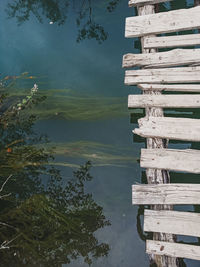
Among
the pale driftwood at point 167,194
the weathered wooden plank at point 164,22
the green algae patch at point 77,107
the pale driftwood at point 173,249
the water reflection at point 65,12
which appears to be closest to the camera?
the pale driftwood at point 173,249

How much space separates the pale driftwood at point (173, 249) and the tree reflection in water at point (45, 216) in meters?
0.40

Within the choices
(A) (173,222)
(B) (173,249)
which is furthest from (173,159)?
(B) (173,249)

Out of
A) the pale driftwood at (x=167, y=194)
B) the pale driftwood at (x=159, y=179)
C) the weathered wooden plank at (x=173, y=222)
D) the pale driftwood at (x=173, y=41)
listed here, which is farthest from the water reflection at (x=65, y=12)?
the weathered wooden plank at (x=173, y=222)

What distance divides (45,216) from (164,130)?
1.30 meters

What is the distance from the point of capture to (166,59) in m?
2.45

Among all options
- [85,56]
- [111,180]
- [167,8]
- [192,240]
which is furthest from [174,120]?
[167,8]

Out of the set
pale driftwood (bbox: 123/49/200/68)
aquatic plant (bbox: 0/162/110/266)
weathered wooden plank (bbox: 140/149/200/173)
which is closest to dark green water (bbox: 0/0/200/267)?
aquatic plant (bbox: 0/162/110/266)

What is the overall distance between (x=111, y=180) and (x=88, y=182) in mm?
241

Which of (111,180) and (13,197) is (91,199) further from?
(13,197)

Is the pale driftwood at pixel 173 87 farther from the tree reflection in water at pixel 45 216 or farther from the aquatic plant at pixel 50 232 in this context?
the aquatic plant at pixel 50 232

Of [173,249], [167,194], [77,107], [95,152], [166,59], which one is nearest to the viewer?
[173,249]

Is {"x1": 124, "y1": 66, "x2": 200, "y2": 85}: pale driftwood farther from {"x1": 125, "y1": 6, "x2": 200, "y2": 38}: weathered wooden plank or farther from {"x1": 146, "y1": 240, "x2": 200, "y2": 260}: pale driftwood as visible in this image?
{"x1": 146, "y1": 240, "x2": 200, "y2": 260}: pale driftwood

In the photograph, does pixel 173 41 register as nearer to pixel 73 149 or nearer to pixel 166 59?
pixel 166 59

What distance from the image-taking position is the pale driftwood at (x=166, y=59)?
7.80ft
